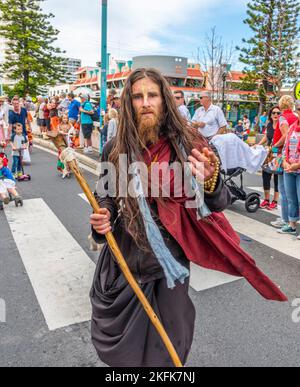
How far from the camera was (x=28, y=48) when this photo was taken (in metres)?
36.7

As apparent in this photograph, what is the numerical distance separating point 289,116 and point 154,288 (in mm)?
4654

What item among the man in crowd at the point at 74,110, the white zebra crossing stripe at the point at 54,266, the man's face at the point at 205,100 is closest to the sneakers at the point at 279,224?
the man's face at the point at 205,100

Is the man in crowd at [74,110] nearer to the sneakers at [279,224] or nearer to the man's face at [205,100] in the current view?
the man's face at [205,100]

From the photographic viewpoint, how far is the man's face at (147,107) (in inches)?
74.4

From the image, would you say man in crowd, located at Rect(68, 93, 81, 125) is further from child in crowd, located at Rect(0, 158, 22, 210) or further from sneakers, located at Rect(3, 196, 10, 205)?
sneakers, located at Rect(3, 196, 10, 205)

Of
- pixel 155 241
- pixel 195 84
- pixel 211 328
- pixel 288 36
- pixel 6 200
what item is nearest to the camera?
pixel 155 241

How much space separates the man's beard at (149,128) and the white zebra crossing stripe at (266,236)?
3.21 metres

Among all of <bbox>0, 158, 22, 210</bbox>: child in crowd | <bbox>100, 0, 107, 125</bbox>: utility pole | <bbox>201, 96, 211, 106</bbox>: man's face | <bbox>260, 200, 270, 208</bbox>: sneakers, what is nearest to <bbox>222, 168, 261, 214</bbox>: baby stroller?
<bbox>260, 200, 270, 208</bbox>: sneakers

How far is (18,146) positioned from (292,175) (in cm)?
634

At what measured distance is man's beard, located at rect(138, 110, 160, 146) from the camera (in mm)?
1886

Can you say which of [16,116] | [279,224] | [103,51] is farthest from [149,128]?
[103,51]

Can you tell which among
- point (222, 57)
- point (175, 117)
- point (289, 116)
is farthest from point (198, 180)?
point (222, 57)

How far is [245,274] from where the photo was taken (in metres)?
1.83

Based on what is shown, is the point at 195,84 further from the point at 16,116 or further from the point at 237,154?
the point at 237,154
